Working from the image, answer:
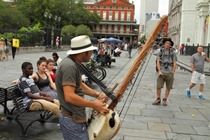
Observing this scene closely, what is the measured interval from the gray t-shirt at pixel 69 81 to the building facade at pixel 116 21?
311 feet

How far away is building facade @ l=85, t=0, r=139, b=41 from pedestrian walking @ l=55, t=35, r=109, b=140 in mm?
94579

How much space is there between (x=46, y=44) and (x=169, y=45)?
28.2 metres

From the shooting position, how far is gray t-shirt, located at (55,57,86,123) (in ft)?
9.14

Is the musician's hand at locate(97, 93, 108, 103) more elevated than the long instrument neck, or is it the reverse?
the long instrument neck

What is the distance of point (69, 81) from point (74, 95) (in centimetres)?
14

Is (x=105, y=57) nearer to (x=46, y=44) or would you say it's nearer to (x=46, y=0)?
(x=46, y=44)

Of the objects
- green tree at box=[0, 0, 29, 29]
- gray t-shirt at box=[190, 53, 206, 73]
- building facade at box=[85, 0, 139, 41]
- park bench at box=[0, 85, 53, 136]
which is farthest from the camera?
building facade at box=[85, 0, 139, 41]

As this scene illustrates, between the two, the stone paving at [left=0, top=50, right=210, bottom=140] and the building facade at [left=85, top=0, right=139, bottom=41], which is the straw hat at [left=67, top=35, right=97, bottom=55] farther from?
the building facade at [left=85, top=0, right=139, bottom=41]

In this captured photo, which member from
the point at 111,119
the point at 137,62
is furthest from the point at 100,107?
the point at 137,62

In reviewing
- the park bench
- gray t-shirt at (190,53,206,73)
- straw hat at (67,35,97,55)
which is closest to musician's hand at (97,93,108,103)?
straw hat at (67,35,97,55)

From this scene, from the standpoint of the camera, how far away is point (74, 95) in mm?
2789

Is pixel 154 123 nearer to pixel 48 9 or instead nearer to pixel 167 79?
pixel 167 79

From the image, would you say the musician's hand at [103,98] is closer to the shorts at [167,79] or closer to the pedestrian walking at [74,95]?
the pedestrian walking at [74,95]

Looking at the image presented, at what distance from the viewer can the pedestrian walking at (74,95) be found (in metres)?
2.79
